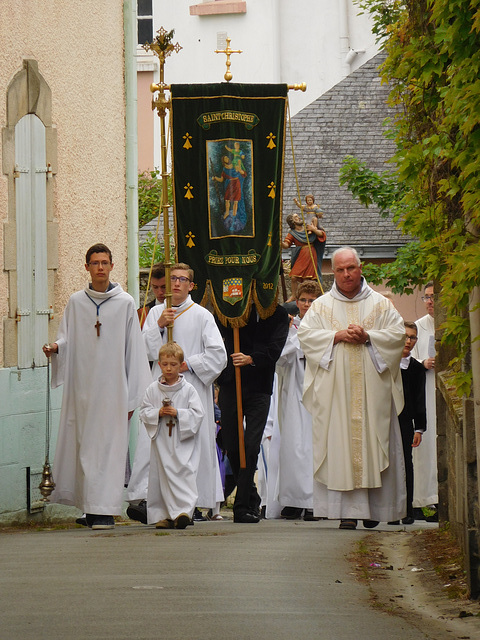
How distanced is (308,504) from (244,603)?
6816 mm

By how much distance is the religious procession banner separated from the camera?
520 inches

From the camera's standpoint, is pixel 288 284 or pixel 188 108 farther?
pixel 288 284

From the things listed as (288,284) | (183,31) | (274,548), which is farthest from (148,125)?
(274,548)

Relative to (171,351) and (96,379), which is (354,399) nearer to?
(171,351)

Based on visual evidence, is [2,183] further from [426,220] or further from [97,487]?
[426,220]

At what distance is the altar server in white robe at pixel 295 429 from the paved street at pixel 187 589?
11.6 ft

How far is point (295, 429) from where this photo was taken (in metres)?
14.3

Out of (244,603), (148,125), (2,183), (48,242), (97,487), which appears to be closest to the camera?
(244,603)

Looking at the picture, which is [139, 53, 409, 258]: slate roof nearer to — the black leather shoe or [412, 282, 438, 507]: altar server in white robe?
[412, 282, 438, 507]: altar server in white robe

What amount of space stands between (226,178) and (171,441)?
9.03 feet

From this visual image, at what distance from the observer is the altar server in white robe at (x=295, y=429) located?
13.9m

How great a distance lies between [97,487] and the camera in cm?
1175

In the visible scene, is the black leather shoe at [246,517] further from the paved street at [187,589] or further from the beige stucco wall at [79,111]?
the beige stucco wall at [79,111]

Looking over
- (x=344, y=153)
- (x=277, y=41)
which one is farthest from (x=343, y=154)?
(x=277, y=41)
